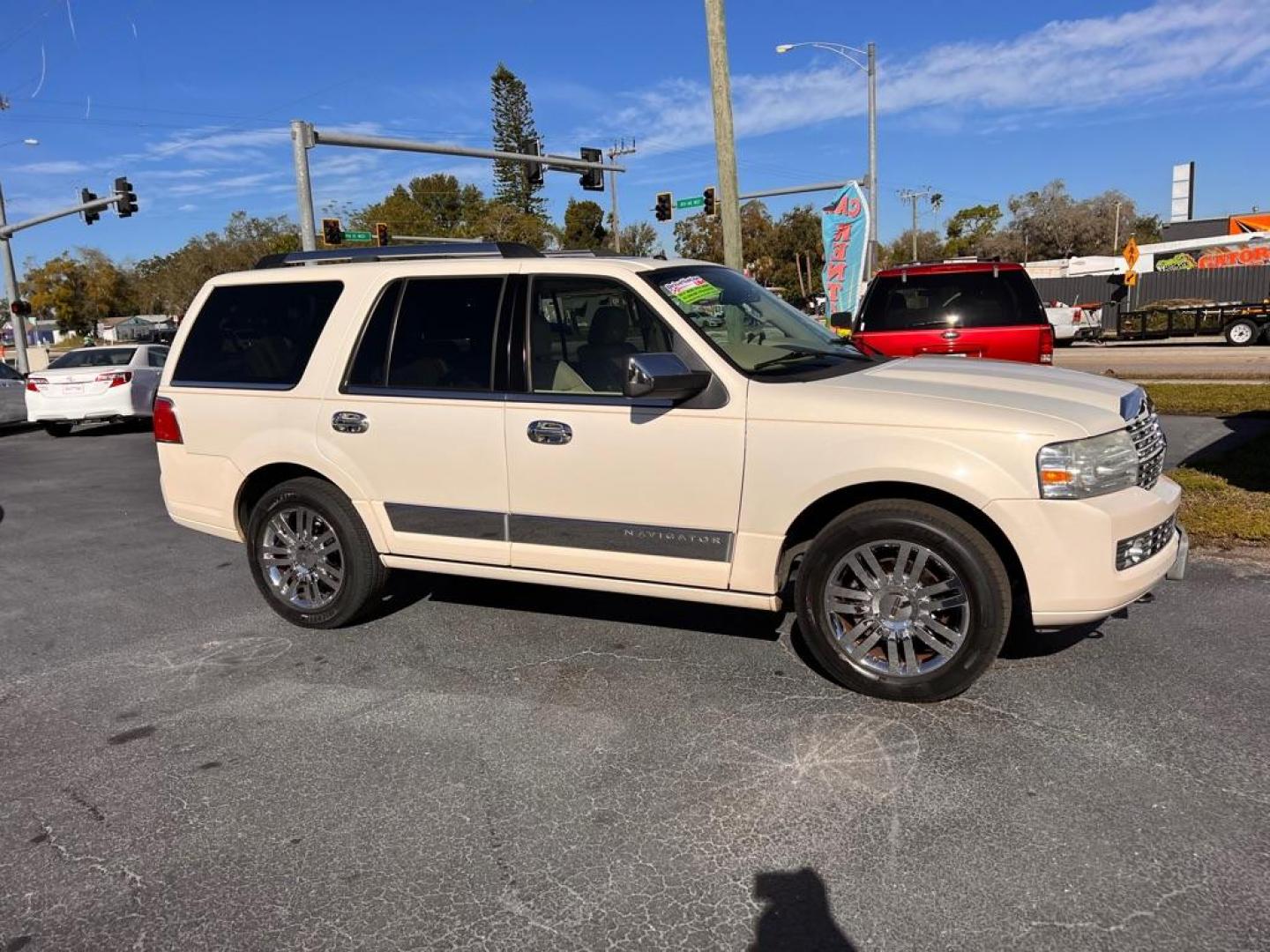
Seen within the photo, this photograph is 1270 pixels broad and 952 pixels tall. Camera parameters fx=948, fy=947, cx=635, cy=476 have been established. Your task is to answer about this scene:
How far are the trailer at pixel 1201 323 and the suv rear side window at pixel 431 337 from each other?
94.7 ft

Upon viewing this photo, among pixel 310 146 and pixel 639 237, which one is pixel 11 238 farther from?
pixel 639 237

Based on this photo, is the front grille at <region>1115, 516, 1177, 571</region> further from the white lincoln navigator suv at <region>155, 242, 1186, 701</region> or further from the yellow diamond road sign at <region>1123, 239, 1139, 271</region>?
the yellow diamond road sign at <region>1123, 239, 1139, 271</region>

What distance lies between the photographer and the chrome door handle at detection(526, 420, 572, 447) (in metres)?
4.38

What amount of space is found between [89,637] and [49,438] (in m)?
13.3

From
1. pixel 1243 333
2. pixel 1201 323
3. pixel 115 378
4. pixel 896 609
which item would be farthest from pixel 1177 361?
pixel 115 378

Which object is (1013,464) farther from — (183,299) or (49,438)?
A: (183,299)

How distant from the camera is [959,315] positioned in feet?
28.3

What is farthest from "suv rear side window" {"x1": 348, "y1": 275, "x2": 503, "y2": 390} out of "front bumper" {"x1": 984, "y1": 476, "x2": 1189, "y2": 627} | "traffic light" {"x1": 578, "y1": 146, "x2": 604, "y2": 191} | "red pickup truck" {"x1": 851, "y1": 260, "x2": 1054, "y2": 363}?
"traffic light" {"x1": 578, "y1": 146, "x2": 604, "y2": 191}

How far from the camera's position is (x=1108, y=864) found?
285 centimetres

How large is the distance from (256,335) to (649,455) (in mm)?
2513

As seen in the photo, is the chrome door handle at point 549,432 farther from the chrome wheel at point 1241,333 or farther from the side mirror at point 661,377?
the chrome wheel at point 1241,333

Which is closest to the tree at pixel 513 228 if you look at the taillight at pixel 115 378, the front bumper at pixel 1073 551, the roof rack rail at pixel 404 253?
the taillight at pixel 115 378

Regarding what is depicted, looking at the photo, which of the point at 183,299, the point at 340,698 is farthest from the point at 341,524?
the point at 183,299

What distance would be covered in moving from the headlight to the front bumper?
4 cm
